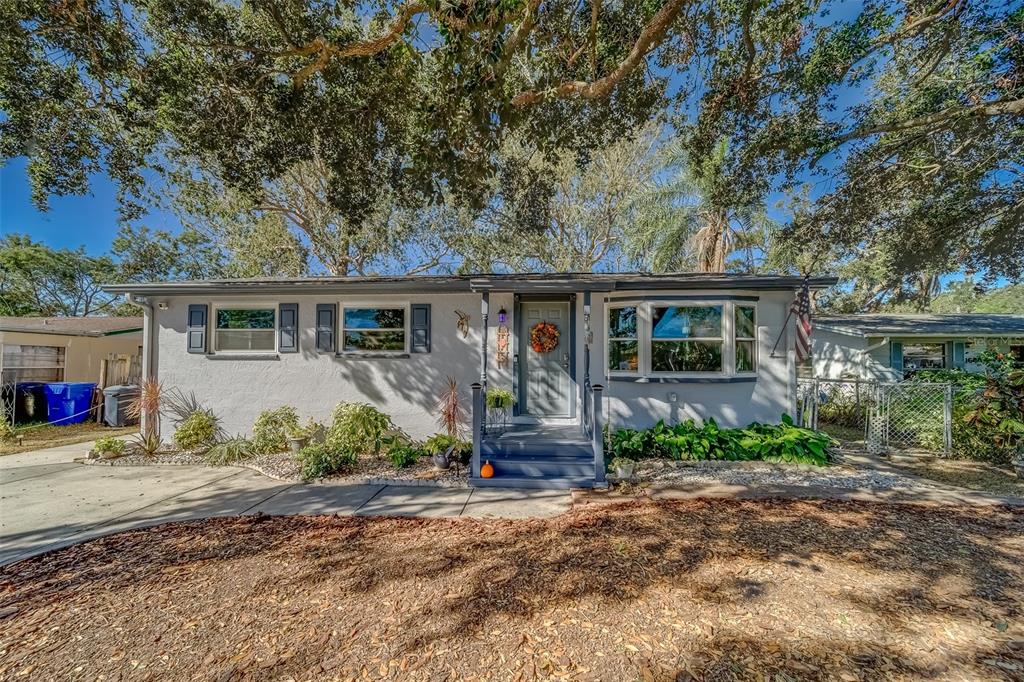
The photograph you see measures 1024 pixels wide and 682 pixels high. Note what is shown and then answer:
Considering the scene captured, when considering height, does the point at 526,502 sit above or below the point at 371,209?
below

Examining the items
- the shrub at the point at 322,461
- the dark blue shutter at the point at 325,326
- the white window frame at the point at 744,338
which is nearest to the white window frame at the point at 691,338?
the white window frame at the point at 744,338

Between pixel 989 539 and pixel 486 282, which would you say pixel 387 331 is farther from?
pixel 989 539

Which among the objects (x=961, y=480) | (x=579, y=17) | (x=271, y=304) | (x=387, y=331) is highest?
(x=579, y=17)

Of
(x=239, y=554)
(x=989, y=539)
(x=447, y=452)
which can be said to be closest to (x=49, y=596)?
(x=239, y=554)

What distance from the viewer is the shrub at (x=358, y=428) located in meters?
6.76

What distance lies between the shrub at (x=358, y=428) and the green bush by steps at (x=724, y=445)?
375cm

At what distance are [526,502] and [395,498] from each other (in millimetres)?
1633

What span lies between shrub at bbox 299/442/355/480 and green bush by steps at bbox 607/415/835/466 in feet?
13.1

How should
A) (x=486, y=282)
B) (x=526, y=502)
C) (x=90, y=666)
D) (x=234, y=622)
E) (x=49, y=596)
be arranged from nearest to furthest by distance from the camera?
(x=90, y=666)
(x=234, y=622)
(x=49, y=596)
(x=526, y=502)
(x=486, y=282)

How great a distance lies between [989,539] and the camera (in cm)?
388

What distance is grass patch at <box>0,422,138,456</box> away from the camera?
799 centimetres

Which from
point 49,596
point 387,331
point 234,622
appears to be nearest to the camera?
point 234,622

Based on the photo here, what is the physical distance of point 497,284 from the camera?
21.3 ft

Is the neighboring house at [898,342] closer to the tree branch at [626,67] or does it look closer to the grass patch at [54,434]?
the tree branch at [626,67]
